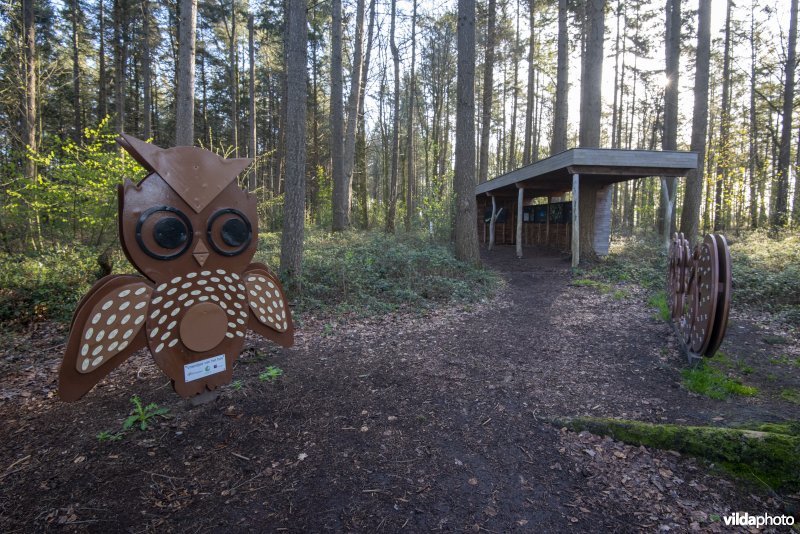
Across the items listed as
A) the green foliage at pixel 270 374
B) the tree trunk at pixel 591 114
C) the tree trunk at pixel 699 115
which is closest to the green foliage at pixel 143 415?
the green foliage at pixel 270 374

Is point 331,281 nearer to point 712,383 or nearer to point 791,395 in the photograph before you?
point 712,383

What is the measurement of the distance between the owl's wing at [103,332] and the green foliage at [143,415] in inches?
24.8

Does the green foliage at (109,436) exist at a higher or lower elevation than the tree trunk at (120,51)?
lower

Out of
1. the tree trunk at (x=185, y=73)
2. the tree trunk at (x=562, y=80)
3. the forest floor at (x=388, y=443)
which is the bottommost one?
the forest floor at (x=388, y=443)

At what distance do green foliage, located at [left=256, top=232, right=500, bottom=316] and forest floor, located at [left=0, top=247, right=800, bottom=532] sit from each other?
5.39 feet

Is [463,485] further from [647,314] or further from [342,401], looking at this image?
[647,314]

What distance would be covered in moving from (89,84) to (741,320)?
2528 centimetres

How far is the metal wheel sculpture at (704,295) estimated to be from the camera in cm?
378

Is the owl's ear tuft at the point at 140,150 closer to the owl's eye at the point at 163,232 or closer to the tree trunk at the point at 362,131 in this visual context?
the owl's eye at the point at 163,232

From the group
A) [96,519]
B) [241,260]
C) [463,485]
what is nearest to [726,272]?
[463,485]

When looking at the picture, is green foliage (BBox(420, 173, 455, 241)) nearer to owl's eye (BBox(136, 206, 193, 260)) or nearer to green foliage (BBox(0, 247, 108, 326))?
green foliage (BBox(0, 247, 108, 326))

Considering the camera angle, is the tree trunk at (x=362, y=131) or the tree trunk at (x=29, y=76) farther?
the tree trunk at (x=362, y=131)

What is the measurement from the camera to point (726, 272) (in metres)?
3.76

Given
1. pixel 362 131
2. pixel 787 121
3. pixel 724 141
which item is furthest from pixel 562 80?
pixel 362 131
